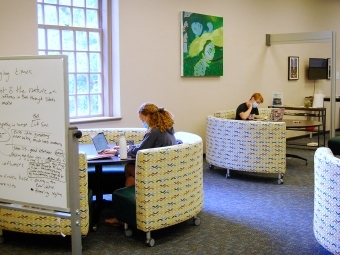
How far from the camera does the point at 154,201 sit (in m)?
3.80

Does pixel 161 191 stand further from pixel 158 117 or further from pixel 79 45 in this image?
pixel 79 45

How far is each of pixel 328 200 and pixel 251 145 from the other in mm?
2524

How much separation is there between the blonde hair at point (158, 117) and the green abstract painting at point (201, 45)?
277cm

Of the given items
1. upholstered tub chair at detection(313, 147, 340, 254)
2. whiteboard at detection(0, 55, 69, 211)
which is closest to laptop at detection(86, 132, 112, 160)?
whiteboard at detection(0, 55, 69, 211)

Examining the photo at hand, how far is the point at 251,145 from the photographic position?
5855mm

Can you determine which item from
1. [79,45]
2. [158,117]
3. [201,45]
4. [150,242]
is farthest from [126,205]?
[201,45]

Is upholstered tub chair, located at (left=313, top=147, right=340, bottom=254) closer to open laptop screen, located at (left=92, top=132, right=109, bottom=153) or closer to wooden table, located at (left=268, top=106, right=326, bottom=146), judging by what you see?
open laptop screen, located at (left=92, top=132, right=109, bottom=153)

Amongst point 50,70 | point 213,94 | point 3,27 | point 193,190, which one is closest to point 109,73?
point 3,27

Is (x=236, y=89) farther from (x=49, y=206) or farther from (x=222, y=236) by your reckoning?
(x=49, y=206)

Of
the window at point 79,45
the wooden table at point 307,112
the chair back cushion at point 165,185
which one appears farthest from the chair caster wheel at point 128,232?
the wooden table at point 307,112

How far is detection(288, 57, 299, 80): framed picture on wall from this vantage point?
30.2 ft

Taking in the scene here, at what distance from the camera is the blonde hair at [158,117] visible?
4203 millimetres

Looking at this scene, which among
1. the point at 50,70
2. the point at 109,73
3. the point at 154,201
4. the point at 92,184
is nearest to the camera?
the point at 50,70

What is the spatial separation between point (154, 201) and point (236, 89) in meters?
4.60
